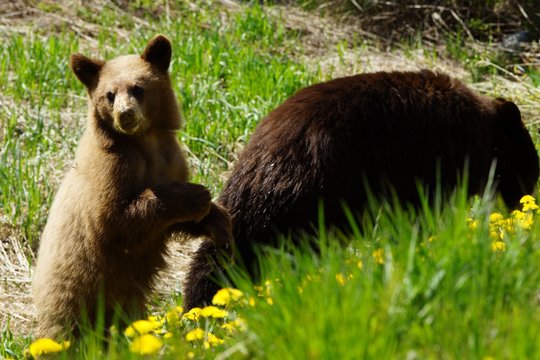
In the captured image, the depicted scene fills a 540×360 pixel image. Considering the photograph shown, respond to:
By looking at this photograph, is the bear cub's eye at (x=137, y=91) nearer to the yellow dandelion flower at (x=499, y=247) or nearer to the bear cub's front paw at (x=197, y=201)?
the bear cub's front paw at (x=197, y=201)

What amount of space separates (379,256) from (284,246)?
1861mm

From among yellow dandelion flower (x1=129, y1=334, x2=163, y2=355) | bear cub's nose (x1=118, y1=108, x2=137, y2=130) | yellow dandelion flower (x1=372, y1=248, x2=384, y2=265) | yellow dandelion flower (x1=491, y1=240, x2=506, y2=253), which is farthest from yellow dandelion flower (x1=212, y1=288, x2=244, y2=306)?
bear cub's nose (x1=118, y1=108, x2=137, y2=130)

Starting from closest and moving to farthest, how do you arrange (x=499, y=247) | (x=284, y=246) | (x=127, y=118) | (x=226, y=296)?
(x=226, y=296)
(x=499, y=247)
(x=127, y=118)
(x=284, y=246)

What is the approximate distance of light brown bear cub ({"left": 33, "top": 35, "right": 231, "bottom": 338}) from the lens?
15.6 feet

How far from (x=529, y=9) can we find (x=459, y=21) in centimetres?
75

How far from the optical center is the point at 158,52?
511cm

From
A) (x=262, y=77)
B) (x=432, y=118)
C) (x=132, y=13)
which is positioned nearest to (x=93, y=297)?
(x=432, y=118)

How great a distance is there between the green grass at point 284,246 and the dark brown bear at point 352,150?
0.25 m

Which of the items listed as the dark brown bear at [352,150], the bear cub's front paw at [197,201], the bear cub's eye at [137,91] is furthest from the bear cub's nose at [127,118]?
the dark brown bear at [352,150]

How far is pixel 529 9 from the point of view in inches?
403

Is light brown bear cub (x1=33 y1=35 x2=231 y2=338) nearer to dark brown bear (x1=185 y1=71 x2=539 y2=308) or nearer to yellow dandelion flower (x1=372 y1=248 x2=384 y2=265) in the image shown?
dark brown bear (x1=185 y1=71 x2=539 y2=308)

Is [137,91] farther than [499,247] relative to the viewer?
Yes

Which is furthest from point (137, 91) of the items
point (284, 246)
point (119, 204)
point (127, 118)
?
point (284, 246)

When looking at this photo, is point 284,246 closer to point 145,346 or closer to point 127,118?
point 127,118
